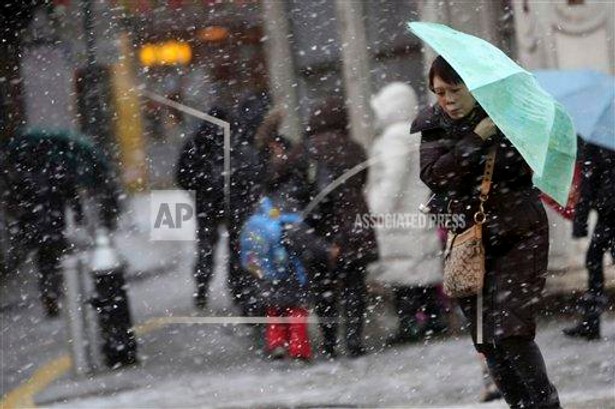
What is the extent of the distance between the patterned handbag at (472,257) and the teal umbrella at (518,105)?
216 mm

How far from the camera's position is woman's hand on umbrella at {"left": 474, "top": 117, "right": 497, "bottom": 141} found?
538 cm

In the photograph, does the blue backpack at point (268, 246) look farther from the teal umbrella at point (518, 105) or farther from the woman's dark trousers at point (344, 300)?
the teal umbrella at point (518, 105)

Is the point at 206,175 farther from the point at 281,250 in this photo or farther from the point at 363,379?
the point at 363,379

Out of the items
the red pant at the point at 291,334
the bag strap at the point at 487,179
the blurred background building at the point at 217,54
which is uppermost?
the blurred background building at the point at 217,54

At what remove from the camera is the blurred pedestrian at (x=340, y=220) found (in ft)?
21.9

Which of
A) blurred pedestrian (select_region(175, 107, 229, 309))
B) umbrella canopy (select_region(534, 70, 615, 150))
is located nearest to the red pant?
blurred pedestrian (select_region(175, 107, 229, 309))

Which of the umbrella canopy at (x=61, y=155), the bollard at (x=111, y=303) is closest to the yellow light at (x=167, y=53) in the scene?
the umbrella canopy at (x=61, y=155)

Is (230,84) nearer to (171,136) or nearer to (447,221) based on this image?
(171,136)

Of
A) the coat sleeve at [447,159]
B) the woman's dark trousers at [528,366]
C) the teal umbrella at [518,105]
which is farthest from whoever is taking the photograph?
the woman's dark trousers at [528,366]

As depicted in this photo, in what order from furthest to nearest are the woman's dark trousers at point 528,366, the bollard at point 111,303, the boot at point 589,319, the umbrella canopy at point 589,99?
the bollard at point 111,303
the boot at point 589,319
the umbrella canopy at point 589,99
the woman's dark trousers at point 528,366

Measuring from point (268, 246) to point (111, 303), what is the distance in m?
0.92

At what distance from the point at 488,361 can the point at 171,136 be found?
2.12m

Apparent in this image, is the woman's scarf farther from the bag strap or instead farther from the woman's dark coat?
the bag strap

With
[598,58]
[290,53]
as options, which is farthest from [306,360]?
[598,58]
